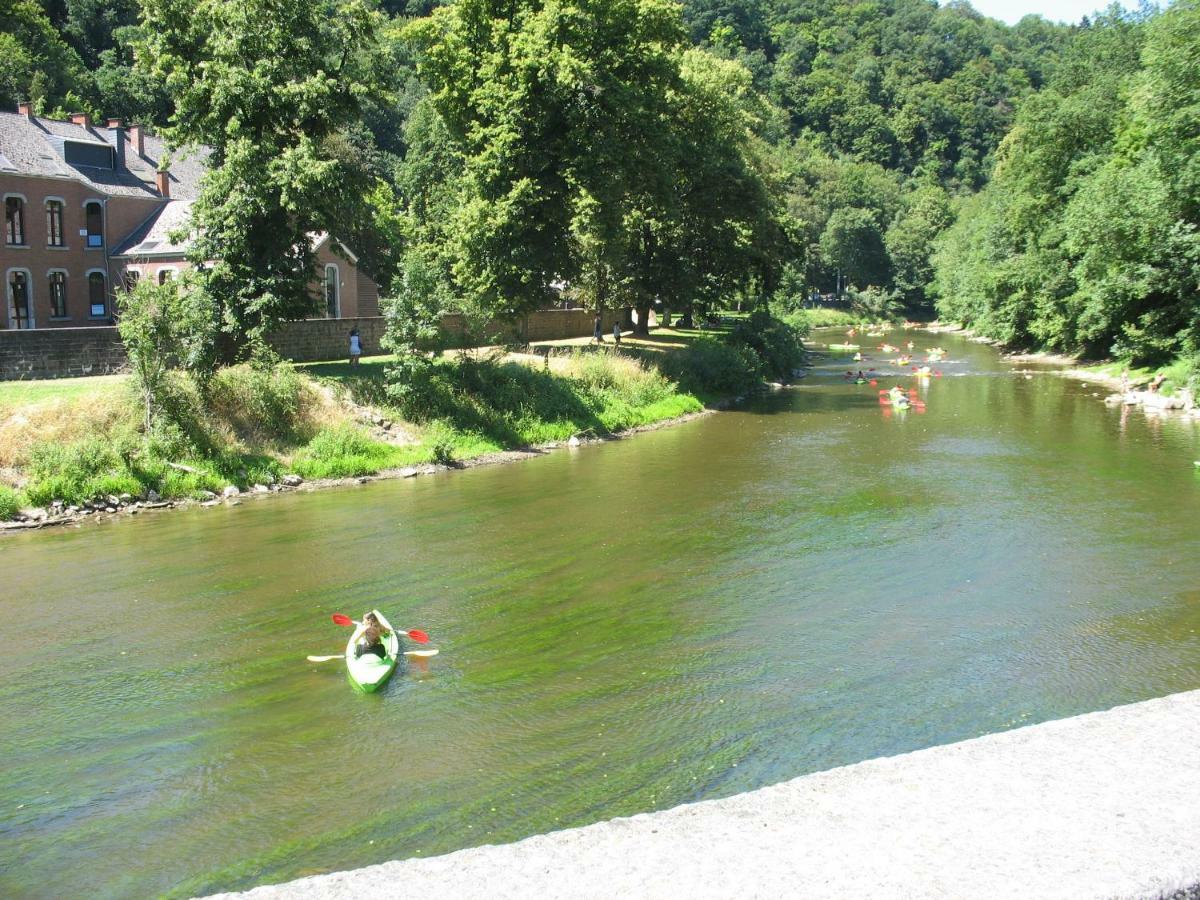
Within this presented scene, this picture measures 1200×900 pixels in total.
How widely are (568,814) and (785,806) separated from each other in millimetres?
2402

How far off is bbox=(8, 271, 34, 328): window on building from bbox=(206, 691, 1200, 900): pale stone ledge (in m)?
41.2

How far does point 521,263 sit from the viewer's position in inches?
1412

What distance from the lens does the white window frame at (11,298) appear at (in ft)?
134

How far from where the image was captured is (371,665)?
1284 centimetres

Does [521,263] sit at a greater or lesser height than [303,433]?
greater

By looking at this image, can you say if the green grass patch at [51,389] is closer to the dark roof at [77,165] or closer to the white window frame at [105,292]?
the dark roof at [77,165]

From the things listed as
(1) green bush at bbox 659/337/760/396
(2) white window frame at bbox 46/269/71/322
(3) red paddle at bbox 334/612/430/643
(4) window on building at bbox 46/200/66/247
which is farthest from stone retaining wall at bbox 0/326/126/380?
(1) green bush at bbox 659/337/760/396

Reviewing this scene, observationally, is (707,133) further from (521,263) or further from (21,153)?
(21,153)

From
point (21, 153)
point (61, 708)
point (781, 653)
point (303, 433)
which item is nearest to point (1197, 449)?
point (781, 653)

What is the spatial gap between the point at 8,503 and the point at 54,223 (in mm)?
26383

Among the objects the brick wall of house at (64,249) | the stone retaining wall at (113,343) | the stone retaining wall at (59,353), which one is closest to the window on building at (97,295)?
the brick wall of house at (64,249)

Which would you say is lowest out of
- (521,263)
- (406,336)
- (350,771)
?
(350,771)

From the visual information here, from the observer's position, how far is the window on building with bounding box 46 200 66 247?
42.2 metres

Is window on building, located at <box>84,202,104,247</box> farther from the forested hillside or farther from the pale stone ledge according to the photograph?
the pale stone ledge
